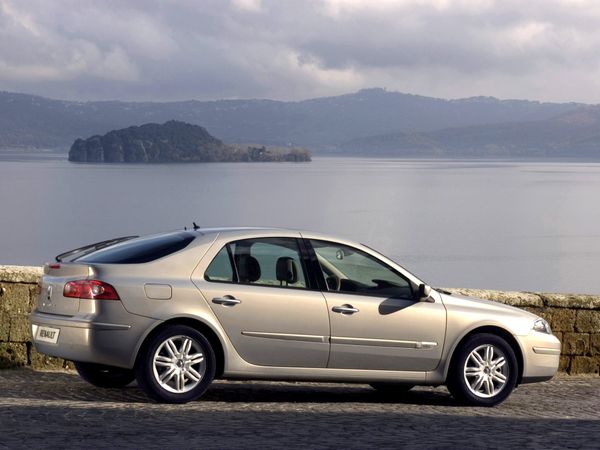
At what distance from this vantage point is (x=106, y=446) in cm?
621

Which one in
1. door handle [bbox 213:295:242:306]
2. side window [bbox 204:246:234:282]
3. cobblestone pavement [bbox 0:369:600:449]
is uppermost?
side window [bbox 204:246:234:282]

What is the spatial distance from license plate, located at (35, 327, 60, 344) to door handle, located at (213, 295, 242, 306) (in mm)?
1097

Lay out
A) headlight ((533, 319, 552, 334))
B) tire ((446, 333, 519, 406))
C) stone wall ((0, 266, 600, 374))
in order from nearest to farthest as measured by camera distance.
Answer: tire ((446, 333, 519, 406)) → headlight ((533, 319, 552, 334)) → stone wall ((0, 266, 600, 374))

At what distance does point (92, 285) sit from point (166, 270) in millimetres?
521

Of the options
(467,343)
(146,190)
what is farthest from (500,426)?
(146,190)

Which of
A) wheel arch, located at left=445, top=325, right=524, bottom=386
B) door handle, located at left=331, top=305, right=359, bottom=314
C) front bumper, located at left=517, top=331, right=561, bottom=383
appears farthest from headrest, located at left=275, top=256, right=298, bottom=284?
front bumper, located at left=517, top=331, right=561, bottom=383

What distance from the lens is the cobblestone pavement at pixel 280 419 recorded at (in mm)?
6520

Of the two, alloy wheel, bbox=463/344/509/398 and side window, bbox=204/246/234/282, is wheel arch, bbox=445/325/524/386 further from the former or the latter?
side window, bbox=204/246/234/282

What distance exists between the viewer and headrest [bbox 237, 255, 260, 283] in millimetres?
8133

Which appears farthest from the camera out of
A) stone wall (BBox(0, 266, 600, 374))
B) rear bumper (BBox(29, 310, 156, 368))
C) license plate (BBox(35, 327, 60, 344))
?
stone wall (BBox(0, 266, 600, 374))

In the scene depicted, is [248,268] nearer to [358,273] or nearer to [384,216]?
[358,273]

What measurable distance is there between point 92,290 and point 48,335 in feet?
1.56

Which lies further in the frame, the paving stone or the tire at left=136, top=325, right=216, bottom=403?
the paving stone

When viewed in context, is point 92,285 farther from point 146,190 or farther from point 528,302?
point 146,190
